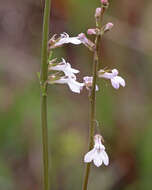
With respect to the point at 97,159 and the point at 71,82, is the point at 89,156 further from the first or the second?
the point at 71,82

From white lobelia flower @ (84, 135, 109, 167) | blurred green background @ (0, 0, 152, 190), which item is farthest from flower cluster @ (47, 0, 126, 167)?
blurred green background @ (0, 0, 152, 190)

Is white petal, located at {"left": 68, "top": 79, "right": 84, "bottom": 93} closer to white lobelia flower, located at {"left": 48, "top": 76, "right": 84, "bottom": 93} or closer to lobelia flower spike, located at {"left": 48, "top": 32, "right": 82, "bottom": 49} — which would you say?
white lobelia flower, located at {"left": 48, "top": 76, "right": 84, "bottom": 93}

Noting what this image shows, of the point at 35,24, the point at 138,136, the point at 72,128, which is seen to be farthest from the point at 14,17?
the point at 138,136

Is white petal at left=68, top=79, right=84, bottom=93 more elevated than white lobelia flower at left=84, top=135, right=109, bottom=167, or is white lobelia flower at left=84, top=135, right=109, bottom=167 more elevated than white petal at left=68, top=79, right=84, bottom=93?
white petal at left=68, top=79, right=84, bottom=93

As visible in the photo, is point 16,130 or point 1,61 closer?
point 16,130

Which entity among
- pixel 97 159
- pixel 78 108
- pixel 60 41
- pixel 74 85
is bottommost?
pixel 78 108

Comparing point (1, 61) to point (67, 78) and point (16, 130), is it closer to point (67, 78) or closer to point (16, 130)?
point (16, 130)

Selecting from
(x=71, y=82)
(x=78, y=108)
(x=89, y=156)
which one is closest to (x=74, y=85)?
(x=71, y=82)

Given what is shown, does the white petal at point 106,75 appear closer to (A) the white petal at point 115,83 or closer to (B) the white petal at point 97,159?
(A) the white petal at point 115,83

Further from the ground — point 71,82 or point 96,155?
point 71,82
